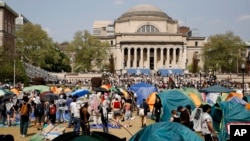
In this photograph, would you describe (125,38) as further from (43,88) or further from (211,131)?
(211,131)

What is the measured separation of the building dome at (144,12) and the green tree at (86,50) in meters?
23.0

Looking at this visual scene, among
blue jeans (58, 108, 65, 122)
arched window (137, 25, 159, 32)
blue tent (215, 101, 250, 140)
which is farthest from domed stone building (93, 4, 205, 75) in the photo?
blue tent (215, 101, 250, 140)

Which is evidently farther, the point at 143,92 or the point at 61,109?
the point at 143,92

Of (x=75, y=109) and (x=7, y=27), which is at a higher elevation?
(x=7, y=27)

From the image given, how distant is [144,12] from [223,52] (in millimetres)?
30135

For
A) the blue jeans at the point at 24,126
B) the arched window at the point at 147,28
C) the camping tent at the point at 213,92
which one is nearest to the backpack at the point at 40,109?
the blue jeans at the point at 24,126

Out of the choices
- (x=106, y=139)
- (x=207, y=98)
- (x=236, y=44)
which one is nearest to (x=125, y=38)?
(x=236, y=44)

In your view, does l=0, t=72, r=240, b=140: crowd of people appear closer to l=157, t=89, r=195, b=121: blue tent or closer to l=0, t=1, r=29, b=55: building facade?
l=157, t=89, r=195, b=121: blue tent

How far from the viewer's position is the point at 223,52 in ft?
316

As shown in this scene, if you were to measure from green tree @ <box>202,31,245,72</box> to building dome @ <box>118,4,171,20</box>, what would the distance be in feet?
77.6

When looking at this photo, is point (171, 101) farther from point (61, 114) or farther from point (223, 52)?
point (223, 52)

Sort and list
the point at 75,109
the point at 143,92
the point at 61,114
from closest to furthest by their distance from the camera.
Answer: the point at 75,109 → the point at 61,114 → the point at 143,92

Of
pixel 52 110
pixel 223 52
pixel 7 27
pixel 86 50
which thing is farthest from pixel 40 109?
pixel 223 52

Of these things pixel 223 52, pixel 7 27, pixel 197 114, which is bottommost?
pixel 197 114
